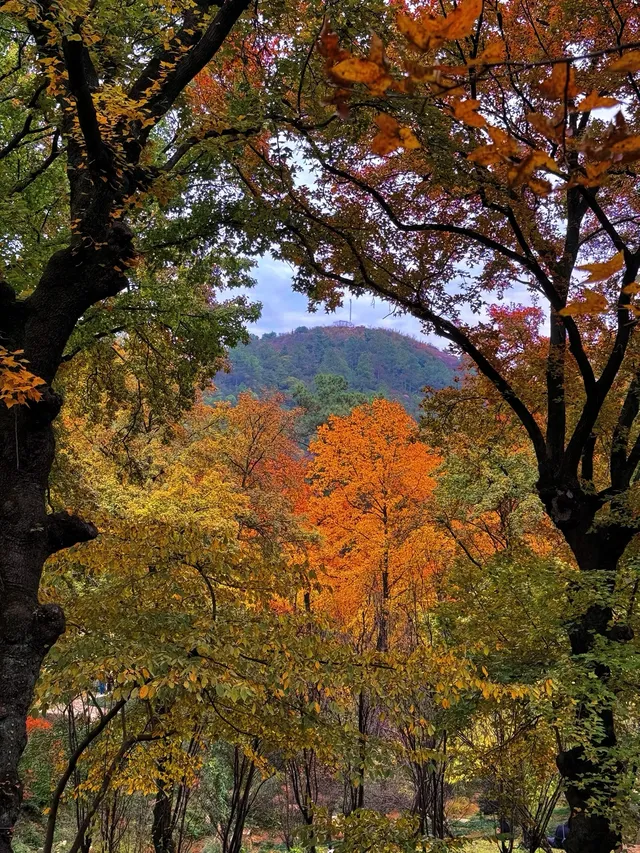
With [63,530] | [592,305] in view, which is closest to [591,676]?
[63,530]

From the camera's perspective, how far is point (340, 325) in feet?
22.8

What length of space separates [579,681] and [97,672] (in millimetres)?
4137

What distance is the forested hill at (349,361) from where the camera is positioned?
231 ft

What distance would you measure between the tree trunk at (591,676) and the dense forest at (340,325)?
0.04 meters

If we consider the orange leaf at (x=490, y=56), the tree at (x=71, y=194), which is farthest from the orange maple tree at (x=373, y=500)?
the orange leaf at (x=490, y=56)

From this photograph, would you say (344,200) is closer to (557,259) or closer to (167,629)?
(557,259)

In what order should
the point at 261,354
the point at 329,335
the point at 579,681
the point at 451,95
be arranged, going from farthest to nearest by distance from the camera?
1. the point at 329,335
2. the point at 261,354
3. the point at 579,681
4. the point at 451,95

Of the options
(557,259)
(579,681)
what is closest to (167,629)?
(579,681)

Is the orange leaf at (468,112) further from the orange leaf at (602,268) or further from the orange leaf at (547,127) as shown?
the orange leaf at (602,268)

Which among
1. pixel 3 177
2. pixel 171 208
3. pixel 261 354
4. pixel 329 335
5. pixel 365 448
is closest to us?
pixel 3 177

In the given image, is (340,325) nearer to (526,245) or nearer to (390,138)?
(526,245)

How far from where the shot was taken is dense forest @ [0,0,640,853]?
2984 millimetres

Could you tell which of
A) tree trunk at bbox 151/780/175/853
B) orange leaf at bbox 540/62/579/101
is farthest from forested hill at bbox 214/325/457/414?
orange leaf at bbox 540/62/579/101

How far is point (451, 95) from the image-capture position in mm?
986
